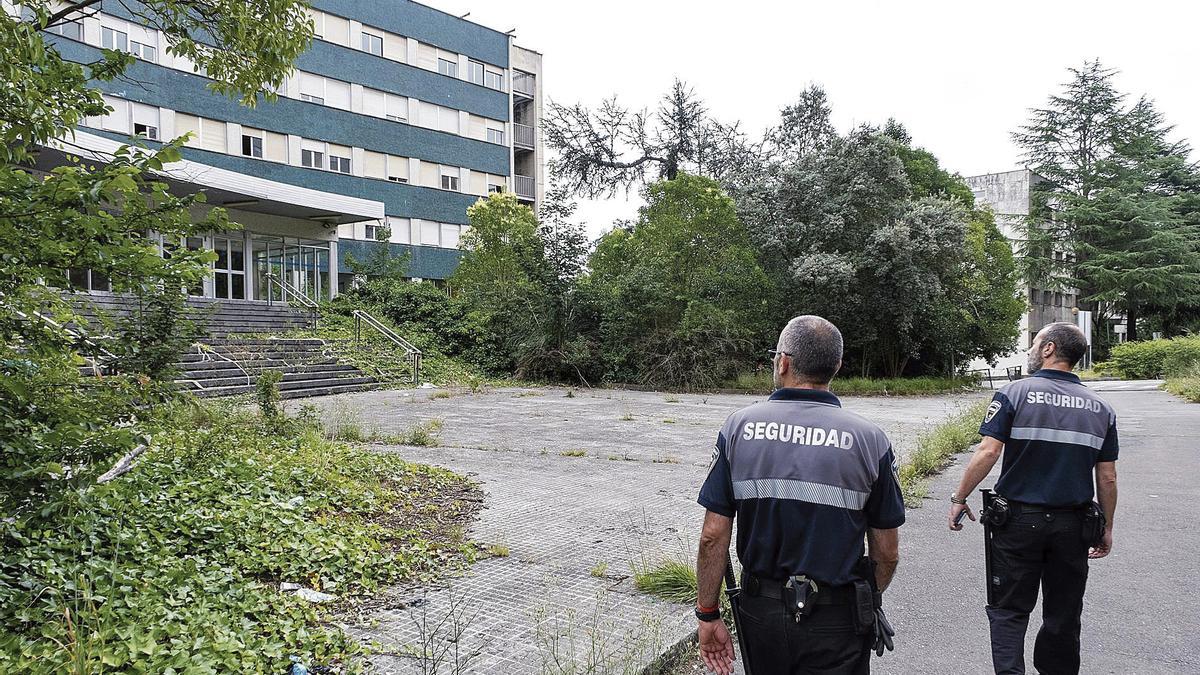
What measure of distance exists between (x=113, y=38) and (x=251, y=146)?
20.5 ft

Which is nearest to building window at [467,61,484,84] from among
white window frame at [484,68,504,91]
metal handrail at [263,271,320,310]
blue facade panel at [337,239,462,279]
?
white window frame at [484,68,504,91]

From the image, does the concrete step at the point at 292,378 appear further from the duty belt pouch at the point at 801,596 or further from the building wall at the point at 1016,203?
the building wall at the point at 1016,203

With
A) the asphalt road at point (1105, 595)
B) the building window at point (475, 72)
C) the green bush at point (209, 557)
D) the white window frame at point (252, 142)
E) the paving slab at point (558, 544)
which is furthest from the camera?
the building window at point (475, 72)

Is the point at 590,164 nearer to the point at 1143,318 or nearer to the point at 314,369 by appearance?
the point at 314,369

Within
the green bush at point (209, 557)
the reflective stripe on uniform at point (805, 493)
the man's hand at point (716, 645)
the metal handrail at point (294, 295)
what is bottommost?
the green bush at point (209, 557)

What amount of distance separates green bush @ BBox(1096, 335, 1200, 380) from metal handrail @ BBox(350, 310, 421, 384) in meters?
27.2

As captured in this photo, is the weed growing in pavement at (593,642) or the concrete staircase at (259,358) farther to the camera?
the concrete staircase at (259,358)

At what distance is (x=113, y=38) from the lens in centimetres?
2817

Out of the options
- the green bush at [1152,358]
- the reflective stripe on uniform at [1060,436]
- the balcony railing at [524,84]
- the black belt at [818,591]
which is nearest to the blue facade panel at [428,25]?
the balcony railing at [524,84]

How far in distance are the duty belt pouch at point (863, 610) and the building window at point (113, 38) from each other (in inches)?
1292

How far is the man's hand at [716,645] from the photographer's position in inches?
109

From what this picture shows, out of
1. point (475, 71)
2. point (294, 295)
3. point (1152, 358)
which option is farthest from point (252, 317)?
point (1152, 358)

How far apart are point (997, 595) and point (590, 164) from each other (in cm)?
3613

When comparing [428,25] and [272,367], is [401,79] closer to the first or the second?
[428,25]
